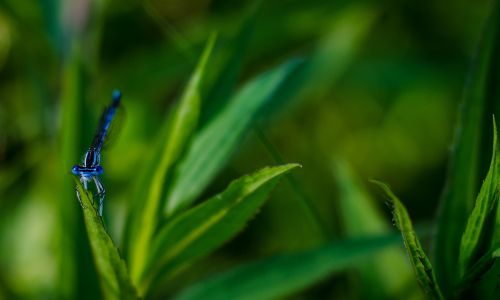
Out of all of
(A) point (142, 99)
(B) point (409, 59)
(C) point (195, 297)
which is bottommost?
(C) point (195, 297)

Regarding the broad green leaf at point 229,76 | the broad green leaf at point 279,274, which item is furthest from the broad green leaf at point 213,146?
the broad green leaf at point 279,274

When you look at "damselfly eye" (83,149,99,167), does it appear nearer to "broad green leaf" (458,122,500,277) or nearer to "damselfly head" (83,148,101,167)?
Answer: "damselfly head" (83,148,101,167)

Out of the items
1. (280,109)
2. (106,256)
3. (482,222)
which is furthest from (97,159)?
(280,109)

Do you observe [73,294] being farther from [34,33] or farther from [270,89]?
[34,33]

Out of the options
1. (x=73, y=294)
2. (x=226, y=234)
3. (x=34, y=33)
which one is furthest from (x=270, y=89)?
(x=34, y=33)

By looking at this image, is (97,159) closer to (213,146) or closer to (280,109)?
(213,146)

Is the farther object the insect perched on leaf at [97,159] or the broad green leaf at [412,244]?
the insect perched on leaf at [97,159]

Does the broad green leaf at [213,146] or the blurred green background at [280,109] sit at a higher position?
the blurred green background at [280,109]

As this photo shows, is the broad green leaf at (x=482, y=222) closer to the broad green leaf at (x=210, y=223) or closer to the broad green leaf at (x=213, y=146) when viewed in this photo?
the broad green leaf at (x=210, y=223)
